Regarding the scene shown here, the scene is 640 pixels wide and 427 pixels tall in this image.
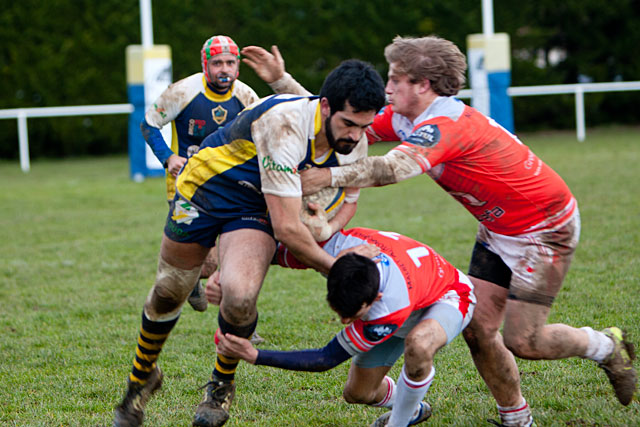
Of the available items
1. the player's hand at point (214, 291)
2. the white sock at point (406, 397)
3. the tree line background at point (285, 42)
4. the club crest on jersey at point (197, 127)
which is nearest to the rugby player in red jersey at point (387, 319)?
the white sock at point (406, 397)

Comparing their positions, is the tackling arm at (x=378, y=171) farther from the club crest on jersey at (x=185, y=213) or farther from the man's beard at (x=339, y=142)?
the club crest on jersey at (x=185, y=213)

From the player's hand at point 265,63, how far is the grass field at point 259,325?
1.84m

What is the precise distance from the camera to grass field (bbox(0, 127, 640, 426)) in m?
4.42

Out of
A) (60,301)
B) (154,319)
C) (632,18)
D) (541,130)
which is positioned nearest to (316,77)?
(541,130)

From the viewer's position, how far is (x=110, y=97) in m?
19.7

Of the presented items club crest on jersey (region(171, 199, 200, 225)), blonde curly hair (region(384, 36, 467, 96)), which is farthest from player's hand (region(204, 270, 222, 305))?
blonde curly hair (region(384, 36, 467, 96))

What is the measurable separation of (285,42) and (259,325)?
15.2 metres

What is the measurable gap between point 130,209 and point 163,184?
250 centimetres

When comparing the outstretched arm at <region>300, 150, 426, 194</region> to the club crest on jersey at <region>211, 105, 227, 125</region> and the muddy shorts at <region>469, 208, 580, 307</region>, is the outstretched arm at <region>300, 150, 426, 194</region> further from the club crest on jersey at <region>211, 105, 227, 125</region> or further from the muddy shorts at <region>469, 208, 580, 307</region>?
the club crest on jersey at <region>211, 105, 227, 125</region>

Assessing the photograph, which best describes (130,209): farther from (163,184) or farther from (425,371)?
(425,371)

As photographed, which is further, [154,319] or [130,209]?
[130,209]

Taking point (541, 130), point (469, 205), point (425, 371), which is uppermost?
point (469, 205)

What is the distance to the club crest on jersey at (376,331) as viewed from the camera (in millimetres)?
3613

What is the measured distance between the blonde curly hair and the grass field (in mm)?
1742
